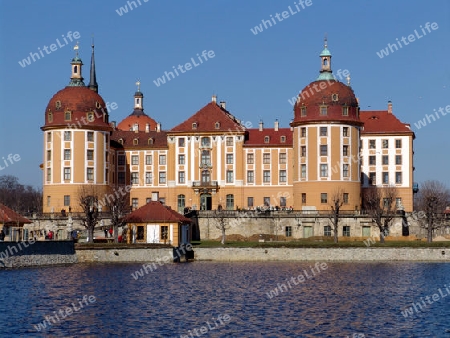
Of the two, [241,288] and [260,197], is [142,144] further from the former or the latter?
[241,288]

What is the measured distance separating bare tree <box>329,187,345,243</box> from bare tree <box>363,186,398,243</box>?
315cm

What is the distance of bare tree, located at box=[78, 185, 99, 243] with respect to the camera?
78.2 metres

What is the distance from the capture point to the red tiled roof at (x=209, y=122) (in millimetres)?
102875

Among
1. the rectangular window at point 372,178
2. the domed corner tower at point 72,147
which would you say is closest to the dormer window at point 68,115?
the domed corner tower at point 72,147

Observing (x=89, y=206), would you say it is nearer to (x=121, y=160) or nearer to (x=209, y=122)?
(x=209, y=122)

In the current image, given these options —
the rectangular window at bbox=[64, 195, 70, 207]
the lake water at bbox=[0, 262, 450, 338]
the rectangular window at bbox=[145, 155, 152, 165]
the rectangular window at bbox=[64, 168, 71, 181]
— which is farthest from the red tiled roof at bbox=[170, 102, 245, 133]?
the lake water at bbox=[0, 262, 450, 338]

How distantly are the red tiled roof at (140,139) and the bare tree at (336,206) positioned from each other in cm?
2193

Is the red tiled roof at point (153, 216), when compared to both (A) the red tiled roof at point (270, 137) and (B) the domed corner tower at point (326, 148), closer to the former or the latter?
(B) the domed corner tower at point (326, 148)

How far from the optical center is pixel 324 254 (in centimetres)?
7475

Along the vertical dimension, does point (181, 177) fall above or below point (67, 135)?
below

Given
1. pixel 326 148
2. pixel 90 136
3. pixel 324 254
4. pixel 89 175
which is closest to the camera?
pixel 324 254
